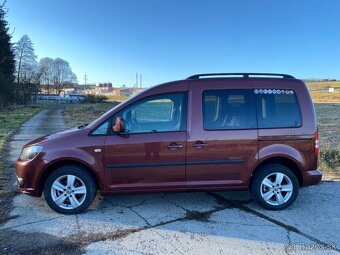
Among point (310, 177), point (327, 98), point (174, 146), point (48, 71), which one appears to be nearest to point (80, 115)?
point (174, 146)

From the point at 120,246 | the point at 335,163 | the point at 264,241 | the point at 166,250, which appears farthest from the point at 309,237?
the point at 335,163

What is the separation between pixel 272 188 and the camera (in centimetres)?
533

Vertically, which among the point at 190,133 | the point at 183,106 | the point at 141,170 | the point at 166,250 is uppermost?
the point at 183,106

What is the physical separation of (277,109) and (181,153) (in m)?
1.63

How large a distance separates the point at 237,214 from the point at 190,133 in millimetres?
1351

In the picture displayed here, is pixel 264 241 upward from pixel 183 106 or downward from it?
downward

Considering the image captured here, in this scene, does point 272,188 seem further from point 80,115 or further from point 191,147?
point 80,115

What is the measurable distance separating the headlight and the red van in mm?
19

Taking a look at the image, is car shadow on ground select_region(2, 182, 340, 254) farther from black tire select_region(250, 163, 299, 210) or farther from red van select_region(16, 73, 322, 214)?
red van select_region(16, 73, 322, 214)

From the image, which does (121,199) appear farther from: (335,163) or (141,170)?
(335,163)

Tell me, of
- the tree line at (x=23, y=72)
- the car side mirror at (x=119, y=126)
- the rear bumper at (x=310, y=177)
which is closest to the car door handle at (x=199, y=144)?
the car side mirror at (x=119, y=126)

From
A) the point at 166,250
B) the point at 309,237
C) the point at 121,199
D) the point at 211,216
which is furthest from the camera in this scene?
the point at 121,199

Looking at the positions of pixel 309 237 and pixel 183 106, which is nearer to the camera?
pixel 309 237

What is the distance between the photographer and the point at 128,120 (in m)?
5.18
